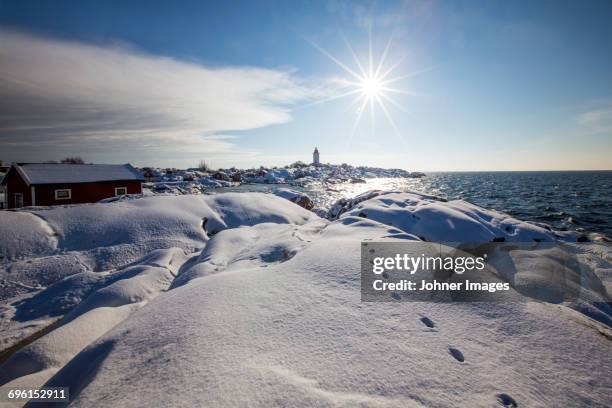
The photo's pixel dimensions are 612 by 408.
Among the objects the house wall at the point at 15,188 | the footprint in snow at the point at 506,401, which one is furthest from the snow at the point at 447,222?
the house wall at the point at 15,188

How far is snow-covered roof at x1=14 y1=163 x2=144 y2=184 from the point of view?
1678 centimetres

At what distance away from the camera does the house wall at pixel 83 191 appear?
16.8m

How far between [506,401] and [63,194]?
24377mm

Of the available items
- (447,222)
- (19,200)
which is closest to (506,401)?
(447,222)

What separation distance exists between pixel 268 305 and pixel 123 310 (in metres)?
2.74

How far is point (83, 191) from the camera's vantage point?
1828 centimetres

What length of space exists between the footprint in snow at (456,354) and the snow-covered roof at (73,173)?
77.5ft

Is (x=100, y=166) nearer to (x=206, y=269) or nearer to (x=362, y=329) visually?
(x=206, y=269)

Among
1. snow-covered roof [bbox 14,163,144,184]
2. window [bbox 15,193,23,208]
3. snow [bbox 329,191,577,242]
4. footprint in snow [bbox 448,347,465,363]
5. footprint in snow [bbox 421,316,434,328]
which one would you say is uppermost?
snow-covered roof [bbox 14,163,144,184]

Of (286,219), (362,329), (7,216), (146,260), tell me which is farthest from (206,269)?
(7,216)

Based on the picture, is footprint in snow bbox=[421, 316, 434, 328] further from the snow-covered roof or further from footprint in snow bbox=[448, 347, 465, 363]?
the snow-covered roof

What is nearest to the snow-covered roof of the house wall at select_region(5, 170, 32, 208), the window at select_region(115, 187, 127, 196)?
the house wall at select_region(5, 170, 32, 208)

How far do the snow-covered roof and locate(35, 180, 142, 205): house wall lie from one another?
1.04ft

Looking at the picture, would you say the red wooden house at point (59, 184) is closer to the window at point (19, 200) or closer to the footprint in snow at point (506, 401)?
the window at point (19, 200)
